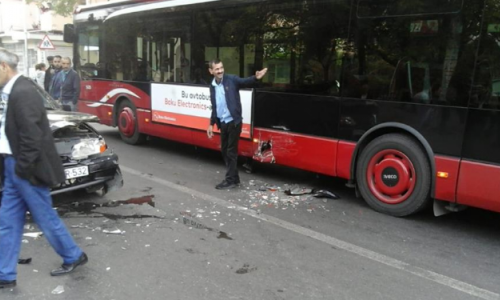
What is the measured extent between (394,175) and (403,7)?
1960 millimetres

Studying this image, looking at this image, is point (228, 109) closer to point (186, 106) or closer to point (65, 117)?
point (186, 106)

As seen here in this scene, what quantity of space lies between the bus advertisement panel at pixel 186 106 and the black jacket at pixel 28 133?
389 cm

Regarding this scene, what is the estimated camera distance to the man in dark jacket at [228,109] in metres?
6.11

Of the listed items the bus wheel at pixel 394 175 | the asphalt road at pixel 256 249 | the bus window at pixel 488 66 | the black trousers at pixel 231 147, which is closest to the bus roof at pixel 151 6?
the black trousers at pixel 231 147

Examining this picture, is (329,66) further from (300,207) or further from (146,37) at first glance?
(146,37)

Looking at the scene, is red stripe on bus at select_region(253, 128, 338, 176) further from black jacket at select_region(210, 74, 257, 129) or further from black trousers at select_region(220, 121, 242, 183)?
black jacket at select_region(210, 74, 257, 129)

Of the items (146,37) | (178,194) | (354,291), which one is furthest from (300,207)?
(146,37)

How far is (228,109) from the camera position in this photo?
20.2 ft

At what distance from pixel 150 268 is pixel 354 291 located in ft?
5.62

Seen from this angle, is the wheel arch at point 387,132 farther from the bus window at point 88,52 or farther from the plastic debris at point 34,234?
the bus window at point 88,52

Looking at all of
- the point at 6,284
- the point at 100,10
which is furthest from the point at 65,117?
the point at 100,10

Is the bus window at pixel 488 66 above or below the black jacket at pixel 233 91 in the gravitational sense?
above

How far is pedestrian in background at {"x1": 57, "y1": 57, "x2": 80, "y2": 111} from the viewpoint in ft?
29.3

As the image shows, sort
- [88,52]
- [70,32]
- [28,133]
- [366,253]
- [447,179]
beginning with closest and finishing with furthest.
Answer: [28,133], [366,253], [447,179], [88,52], [70,32]
